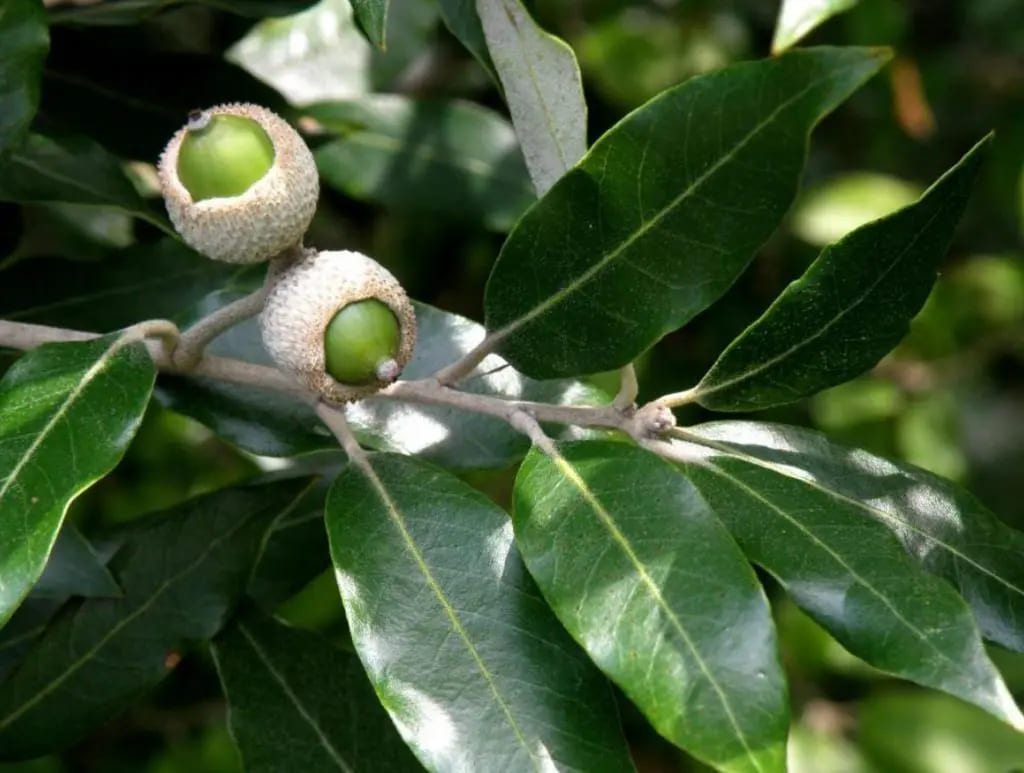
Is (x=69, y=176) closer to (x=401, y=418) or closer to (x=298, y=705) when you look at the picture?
(x=401, y=418)

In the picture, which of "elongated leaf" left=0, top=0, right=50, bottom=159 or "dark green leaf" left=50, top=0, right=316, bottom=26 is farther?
"dark green leaf" left=50, top=0, right=316, bottom=26

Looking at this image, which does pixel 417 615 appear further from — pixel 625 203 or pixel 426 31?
pixel 426 31

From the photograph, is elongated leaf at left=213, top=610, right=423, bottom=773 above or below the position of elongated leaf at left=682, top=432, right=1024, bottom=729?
below

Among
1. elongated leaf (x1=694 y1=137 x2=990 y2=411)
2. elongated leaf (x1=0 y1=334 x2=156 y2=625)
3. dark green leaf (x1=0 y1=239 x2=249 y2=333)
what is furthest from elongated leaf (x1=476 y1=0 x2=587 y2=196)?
dark green leaf (x1=0 y1=239 x2=249 y2=333)

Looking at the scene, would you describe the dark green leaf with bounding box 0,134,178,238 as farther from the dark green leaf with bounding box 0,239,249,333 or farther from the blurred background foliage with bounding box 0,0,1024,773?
the blurred background foliage with bounding box 0,0,1024,773

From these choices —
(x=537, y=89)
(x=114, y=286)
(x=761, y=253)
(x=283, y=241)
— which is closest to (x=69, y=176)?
(x=114, y=286)

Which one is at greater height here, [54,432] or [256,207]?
[256,207]
